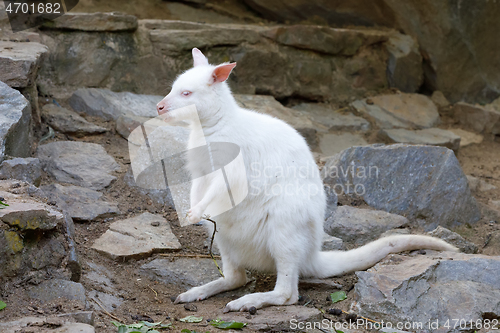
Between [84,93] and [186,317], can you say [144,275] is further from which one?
[84,93]

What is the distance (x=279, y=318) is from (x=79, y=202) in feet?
5.75

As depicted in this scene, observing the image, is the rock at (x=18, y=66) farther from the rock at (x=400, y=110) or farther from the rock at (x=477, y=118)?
the rock at (x=477, y=118)

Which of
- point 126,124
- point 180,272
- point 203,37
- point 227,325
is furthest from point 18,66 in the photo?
point 227,325

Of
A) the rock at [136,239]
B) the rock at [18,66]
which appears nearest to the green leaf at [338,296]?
the rock at [136,239]

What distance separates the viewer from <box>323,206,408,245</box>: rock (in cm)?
387

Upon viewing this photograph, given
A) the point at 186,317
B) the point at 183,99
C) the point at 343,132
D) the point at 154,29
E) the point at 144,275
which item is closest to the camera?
the point at 186,317

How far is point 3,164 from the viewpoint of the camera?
3.19 m

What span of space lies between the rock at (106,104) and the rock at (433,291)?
294cm

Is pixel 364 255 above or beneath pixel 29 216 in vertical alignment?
beneath

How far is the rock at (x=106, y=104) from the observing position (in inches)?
196

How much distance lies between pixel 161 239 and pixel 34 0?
3143mm

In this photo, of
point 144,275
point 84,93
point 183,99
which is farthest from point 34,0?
point 144,275

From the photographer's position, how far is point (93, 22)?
17.2 feet

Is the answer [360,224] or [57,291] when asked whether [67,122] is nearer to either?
[57,291]
